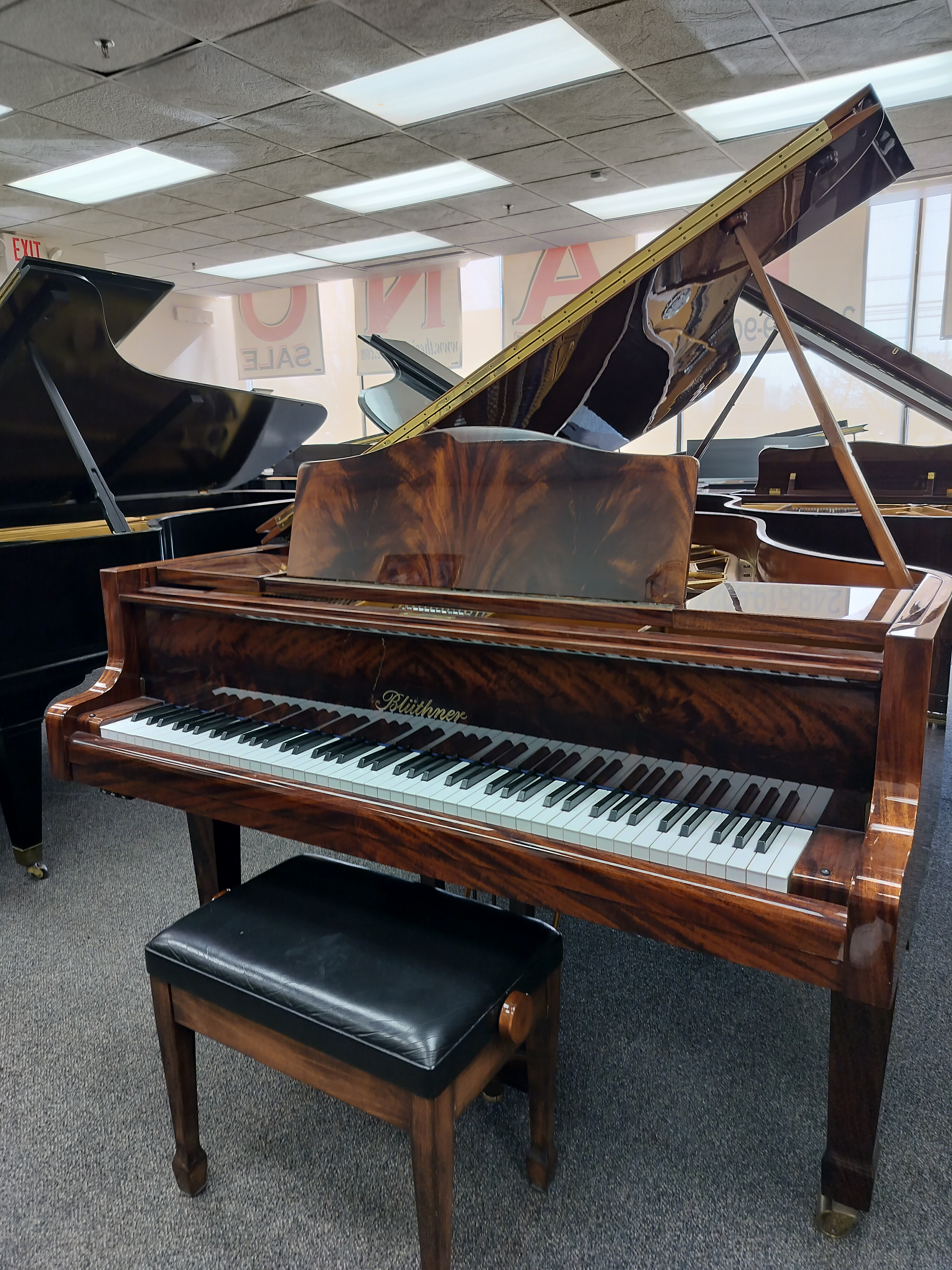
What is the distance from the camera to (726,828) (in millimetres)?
1269

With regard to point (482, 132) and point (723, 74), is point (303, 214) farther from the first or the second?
point (723, 74)

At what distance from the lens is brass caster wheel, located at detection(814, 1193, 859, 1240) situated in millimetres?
1410

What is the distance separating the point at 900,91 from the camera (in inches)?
207

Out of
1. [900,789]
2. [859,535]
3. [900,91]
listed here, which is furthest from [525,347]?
[900,91]

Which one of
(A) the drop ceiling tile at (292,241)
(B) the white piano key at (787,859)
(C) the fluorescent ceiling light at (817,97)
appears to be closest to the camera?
(B) the white piano key at (787,859)

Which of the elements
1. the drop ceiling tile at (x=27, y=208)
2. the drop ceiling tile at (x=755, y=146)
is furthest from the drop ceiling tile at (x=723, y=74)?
the drop ceiling tile at (x=27, y=208)

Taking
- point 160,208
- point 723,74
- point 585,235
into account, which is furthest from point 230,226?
point 723,74

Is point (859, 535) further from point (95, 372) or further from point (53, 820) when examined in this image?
point (53, 820)

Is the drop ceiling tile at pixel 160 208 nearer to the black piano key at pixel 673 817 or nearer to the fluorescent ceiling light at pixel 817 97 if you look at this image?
the fluorescent ceiling light at pixel 817 97

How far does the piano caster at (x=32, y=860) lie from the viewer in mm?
2680

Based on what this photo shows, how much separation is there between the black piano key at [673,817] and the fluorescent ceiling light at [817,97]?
5351 millimetres

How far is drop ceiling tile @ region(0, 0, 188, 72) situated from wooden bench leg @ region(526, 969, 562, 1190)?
487cm

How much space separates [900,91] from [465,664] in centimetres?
578

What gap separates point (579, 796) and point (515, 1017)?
36 centimetres
